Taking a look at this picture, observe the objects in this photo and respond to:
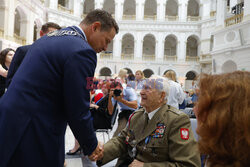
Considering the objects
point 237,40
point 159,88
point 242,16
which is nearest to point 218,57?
point 237,40

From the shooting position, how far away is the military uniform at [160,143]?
1892 millimetres

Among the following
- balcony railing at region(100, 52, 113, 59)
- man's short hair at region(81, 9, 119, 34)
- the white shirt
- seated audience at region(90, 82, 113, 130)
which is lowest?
seated audience at region(90, 82, 113, 130)

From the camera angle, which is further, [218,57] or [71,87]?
[218,57]

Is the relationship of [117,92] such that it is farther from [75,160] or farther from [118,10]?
[118,10]

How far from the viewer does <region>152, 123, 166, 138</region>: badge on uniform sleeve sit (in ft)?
6.66

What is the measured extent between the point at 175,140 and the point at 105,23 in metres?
1.27

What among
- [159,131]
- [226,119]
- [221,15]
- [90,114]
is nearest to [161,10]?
[221,15]

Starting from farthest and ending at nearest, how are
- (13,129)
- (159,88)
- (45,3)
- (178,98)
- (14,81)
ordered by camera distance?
(45,3) → (178,98) → (159,88) → (14,81) → (13,129)

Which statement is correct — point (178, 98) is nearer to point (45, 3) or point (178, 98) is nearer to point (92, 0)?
point (45, 3)

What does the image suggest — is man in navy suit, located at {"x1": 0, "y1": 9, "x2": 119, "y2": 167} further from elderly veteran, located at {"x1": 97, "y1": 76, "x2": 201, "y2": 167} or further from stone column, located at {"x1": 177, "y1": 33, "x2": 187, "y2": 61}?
stone column, located at {"x1": 177, "y1": 33, "x2": 187, "y2": 61}

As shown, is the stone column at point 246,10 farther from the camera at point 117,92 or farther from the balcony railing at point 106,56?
the balcony railing at point 106,56

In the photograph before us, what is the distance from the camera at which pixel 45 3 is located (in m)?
23.0

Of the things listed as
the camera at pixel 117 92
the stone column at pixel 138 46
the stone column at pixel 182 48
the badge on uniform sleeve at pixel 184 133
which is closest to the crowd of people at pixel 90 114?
the badge on uniform sleeve at pixel 184 133

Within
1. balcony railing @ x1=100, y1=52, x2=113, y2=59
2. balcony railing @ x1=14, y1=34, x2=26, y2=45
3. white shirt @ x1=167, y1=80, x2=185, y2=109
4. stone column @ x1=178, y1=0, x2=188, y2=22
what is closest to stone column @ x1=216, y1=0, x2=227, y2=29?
stone column @ x1=178, y1=0, x2=188, y2=22
